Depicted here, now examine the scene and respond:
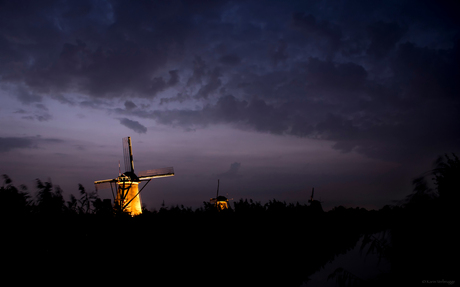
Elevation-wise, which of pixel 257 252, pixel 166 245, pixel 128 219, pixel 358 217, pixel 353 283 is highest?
pixel 128 219

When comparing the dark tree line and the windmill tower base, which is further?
the windmill tower base

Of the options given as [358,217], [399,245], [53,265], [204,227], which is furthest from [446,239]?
[358,217]

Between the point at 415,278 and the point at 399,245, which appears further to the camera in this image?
the point at 399,245

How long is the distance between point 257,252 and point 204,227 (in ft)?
9.73

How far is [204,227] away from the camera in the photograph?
732 cm

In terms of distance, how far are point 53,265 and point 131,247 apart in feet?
4.94

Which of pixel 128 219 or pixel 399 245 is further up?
pixel 128 219

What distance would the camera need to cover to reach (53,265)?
14.0 ft

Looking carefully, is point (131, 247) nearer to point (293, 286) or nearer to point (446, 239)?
point (446, 239)

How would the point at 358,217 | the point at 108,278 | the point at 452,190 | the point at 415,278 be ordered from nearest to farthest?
the point at 415,278, the point at 452,190, the point at 108,278, the point at 358,217

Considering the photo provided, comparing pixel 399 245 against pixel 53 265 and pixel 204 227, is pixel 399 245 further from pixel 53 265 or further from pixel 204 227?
pixel 53 265

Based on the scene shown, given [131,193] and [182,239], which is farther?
[131,193]

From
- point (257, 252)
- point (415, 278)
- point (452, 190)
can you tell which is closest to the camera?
point (415, 278)

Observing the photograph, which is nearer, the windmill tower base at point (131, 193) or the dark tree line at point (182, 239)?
the dark tree line at point (182, 239)
